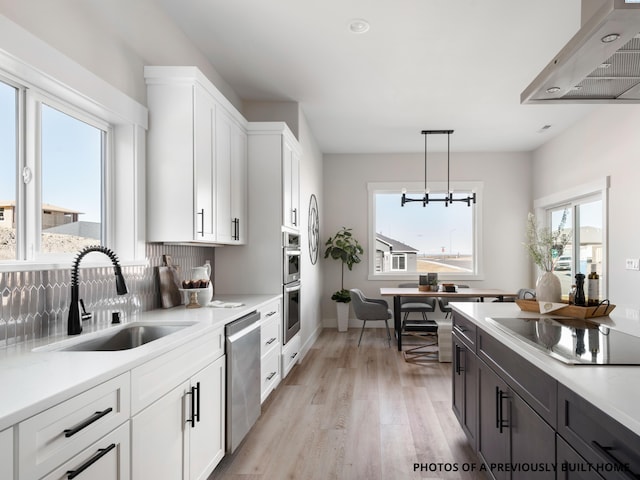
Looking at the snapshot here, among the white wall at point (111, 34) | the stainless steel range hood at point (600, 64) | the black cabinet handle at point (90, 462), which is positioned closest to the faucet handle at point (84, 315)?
the black cabinet handle at point (90, 462)

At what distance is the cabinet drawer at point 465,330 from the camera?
94.2 inches

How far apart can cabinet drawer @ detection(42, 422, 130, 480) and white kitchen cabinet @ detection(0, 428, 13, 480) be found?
0.14 meters

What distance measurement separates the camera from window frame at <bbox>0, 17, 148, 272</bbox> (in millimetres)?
1753

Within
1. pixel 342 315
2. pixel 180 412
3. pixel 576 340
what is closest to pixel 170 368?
pixel 180 412

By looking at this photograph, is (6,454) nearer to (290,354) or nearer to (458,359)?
(458,359)

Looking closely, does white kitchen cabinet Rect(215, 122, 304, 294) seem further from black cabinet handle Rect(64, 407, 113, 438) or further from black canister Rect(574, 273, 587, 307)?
black cabinet handle Rect(64, 407, 113, 438)

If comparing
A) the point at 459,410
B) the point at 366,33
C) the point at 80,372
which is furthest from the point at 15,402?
the point at 366,33

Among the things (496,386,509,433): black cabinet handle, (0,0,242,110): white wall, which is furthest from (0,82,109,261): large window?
(496,386,509,433): black cabinet handle

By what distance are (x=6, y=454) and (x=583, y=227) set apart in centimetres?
619

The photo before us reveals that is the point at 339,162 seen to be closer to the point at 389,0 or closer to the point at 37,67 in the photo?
the point at 389,0

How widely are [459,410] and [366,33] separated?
108 inches

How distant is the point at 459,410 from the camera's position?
2.72 metres

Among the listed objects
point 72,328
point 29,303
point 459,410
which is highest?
point 29,303

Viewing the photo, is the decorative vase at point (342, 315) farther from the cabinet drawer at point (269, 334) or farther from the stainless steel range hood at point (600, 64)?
the stainless steel range hood at point (600, 64)
